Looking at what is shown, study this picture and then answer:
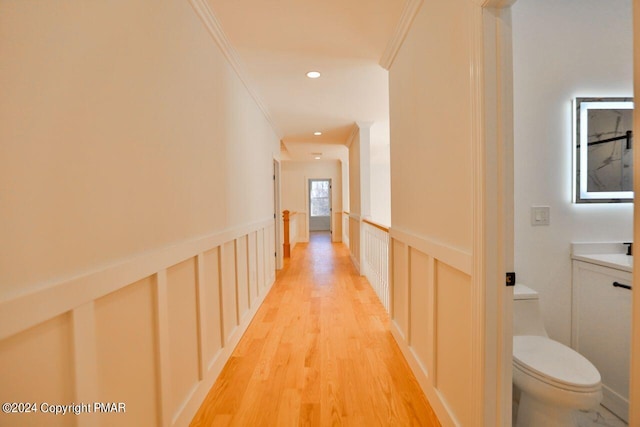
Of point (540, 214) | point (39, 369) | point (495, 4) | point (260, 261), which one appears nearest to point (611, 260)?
point (540, 214)

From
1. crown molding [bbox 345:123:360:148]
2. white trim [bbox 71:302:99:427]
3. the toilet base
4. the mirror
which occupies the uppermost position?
crown molding [bbox 345:123:360:148]

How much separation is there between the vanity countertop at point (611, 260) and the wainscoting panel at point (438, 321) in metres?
1.03

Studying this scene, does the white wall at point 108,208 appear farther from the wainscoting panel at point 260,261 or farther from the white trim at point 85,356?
the wainscoting panel at point 260,261

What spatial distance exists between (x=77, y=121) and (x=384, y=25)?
205 centimetres

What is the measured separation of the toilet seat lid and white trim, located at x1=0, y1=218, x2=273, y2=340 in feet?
5.71

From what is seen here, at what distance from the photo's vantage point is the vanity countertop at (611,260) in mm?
1775

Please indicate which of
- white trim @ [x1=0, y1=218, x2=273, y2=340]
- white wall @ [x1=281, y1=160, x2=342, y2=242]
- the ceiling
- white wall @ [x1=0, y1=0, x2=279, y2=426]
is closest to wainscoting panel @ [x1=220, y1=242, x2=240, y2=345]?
white wall @ [x1=0, y1=0, x2=279, y2=426]

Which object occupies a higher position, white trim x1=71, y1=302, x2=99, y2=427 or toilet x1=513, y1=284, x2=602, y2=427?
white trim x1=71, y1=302, x2=99, y2=427

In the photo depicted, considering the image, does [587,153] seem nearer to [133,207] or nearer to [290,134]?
[133,207]

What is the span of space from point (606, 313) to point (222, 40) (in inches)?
121

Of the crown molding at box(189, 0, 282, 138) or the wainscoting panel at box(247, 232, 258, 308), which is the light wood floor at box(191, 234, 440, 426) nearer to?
the wainscoting panel at box(247, 232, 258, 308)

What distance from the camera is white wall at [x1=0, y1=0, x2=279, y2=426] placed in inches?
29.6

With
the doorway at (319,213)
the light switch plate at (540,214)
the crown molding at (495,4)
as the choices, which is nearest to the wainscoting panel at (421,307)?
the light switch plate at (540,214)

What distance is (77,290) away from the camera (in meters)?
0.90
